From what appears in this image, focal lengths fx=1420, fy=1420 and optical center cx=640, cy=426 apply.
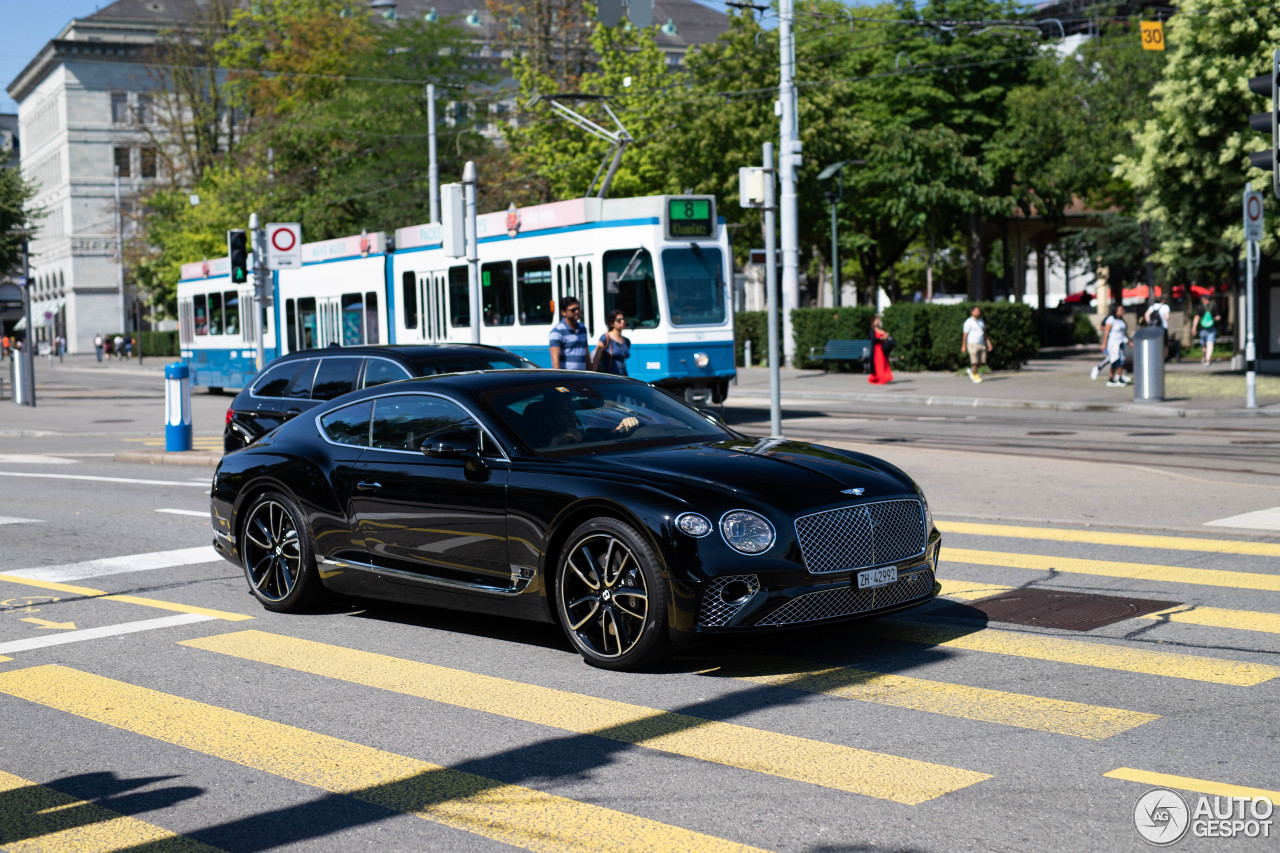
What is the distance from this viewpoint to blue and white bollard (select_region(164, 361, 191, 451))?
63.3 feet

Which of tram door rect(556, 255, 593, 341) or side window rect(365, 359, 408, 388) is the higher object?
tram door rect(556, 255, 593, 341)

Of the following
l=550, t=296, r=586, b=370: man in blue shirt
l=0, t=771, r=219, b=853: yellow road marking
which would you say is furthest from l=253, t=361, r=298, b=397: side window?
l=0, t=771, r=219, b=853: yellow road marking

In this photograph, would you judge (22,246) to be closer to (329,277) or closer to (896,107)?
(329,277)

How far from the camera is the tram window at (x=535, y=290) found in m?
22.7

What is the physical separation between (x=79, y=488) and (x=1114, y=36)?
42663 millimetres

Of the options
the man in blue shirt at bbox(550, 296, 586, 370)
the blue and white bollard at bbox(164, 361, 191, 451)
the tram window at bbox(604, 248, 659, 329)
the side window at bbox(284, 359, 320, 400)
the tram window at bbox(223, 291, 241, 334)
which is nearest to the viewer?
the side window at bbox(284, 359, 320, 400)

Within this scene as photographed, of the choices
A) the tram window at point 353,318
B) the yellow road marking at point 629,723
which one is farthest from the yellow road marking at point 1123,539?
the tram window at point 353,318

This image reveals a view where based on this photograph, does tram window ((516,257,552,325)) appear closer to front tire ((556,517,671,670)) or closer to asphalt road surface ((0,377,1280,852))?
asphalt road surface ((0,377,1280,852))

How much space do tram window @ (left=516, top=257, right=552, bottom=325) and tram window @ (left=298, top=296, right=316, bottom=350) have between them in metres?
8.97

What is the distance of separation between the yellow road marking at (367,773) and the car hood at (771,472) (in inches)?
76.2

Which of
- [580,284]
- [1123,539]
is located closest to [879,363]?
[580,284]

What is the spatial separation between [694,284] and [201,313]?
20.3 meters

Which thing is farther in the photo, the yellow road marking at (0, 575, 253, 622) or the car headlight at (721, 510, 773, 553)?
the yellow road marking at (0, 575, 253, 622)

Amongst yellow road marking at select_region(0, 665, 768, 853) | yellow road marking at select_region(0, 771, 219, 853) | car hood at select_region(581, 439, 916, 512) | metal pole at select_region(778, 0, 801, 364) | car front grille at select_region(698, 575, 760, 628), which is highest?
metal pole at select_region(778, 0, 801, 364)
